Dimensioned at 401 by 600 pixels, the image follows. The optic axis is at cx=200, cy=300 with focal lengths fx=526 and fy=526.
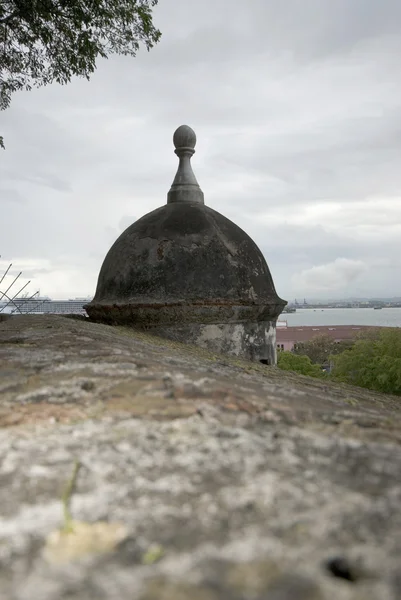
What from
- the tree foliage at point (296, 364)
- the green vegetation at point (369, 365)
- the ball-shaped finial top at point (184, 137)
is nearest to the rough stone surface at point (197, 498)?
the ball-shaped finial top at point (184, 137)

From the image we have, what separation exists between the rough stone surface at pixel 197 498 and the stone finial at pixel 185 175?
20.3ft

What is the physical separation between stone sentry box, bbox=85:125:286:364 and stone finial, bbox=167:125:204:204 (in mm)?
383

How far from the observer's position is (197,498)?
978mm

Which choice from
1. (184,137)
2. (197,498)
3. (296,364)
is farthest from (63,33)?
(296,364)

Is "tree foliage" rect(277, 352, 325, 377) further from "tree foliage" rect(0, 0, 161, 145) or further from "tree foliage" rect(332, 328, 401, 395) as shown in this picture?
"tree foliage" rect(0, 0, 161, 145)

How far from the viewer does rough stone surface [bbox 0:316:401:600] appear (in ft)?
2.45

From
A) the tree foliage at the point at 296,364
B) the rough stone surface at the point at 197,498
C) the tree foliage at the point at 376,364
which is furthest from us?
the tree foliage at the point at 296,364

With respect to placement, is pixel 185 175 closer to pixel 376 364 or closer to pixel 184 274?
pixel 184 274

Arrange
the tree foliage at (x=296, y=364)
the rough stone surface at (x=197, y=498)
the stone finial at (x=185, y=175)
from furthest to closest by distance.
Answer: the tree foliage at (x=296, y=364) → the stone finial at (x=185, y=175) → the rough stone surface at (x=197, y=498)

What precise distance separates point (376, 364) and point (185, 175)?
1423cm

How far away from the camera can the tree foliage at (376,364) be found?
1878 centimetres

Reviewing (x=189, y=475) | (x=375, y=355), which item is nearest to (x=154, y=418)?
(x=189, y=475)

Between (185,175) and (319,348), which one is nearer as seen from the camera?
(185,175)

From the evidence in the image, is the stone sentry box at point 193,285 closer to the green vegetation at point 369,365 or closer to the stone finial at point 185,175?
the stone finial at point 185,175
